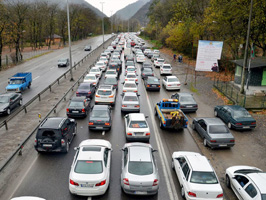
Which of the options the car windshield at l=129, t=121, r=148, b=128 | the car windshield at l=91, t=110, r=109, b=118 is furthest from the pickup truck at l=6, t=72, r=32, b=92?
the car windshield at l=129, t=121, r=148, b=128

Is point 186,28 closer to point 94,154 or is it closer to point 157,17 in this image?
point 94,154

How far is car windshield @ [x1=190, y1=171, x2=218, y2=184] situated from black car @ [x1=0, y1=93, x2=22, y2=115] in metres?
14.9

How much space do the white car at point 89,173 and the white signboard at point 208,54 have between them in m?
21.3

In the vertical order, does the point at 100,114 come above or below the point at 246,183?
above

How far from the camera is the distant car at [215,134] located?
1383cm

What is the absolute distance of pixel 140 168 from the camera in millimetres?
9867

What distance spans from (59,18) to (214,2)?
7383 centimetres

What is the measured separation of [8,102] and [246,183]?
17.3 m

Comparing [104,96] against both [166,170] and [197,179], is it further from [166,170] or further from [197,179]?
[197,179]

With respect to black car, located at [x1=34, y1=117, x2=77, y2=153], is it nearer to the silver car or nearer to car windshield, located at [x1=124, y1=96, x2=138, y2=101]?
the silver car

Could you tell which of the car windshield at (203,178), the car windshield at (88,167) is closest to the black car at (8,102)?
the car windshield at (88,167)

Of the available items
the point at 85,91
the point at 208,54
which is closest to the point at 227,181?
the point at 85,91

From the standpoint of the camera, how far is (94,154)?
10.3m

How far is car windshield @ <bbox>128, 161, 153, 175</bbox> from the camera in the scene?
31.8 ft
